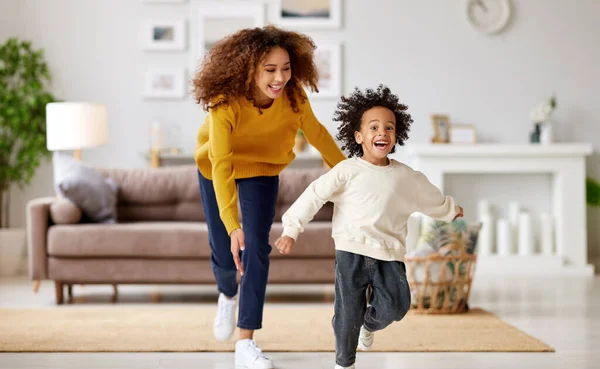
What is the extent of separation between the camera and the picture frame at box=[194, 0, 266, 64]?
6.40m

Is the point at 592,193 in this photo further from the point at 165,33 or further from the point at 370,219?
the point at 370,219

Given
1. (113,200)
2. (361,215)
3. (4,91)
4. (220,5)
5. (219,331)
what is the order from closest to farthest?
(361,215)
(219,331)
(113,200)
(4,91)
(220,5)

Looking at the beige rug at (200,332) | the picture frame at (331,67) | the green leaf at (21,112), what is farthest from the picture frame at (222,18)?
the beige rug at (200,332)

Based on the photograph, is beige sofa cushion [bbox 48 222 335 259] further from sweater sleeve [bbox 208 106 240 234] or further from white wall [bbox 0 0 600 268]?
white wall [bbox 0 0 600 268]

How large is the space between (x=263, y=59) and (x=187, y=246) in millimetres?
1976

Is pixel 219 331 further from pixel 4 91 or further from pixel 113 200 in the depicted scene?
pixel 4 91

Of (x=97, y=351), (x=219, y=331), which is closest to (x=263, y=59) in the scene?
(x=219, y=331)

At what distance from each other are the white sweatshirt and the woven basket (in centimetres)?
160

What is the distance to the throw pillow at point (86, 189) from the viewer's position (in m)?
4.45

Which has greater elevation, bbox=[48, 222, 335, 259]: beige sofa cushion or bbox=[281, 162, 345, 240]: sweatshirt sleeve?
bbox=[281, 162, 345, 240]: sweatshirt sleeve

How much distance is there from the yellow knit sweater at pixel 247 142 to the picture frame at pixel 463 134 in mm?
3747

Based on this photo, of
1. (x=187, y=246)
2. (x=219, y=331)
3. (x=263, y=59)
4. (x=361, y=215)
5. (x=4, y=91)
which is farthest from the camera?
(x=4, y=91)

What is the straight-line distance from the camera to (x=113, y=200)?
461cm

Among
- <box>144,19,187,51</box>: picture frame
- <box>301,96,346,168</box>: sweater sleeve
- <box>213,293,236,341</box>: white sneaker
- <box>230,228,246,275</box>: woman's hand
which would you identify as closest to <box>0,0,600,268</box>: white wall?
<box>144,19,187,51</box>: picture frame
